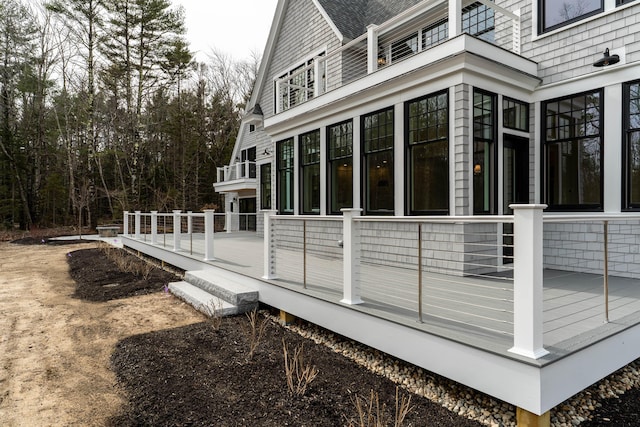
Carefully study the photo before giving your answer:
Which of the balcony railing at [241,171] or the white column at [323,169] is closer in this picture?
the white column at [323,169]

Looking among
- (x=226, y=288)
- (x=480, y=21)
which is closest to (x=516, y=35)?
(x=480, y=21)

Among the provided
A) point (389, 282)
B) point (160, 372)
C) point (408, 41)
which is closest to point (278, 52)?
point (408, 41)

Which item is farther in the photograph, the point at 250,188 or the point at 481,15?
the point at 250,188

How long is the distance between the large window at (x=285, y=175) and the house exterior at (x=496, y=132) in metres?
1.81

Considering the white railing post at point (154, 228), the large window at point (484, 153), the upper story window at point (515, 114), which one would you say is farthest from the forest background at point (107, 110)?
the upper story window at point (515, 114)

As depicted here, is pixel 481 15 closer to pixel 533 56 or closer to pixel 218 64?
pixel 533 56

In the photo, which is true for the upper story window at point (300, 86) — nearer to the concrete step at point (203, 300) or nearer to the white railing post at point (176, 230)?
the white railing post at point (176, 230)

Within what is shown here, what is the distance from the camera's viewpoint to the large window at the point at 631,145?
5008 mm

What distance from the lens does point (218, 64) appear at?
24.9 m

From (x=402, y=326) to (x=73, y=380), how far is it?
3.04 m

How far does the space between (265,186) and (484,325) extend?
451 inches

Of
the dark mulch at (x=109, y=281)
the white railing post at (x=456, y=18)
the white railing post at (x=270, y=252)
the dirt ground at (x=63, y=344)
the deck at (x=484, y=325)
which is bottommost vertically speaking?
the dirt ground at (x=63, y=344)

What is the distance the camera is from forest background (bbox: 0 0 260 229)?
19.2m

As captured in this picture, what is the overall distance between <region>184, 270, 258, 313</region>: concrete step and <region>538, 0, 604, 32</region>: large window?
6.28 meters
